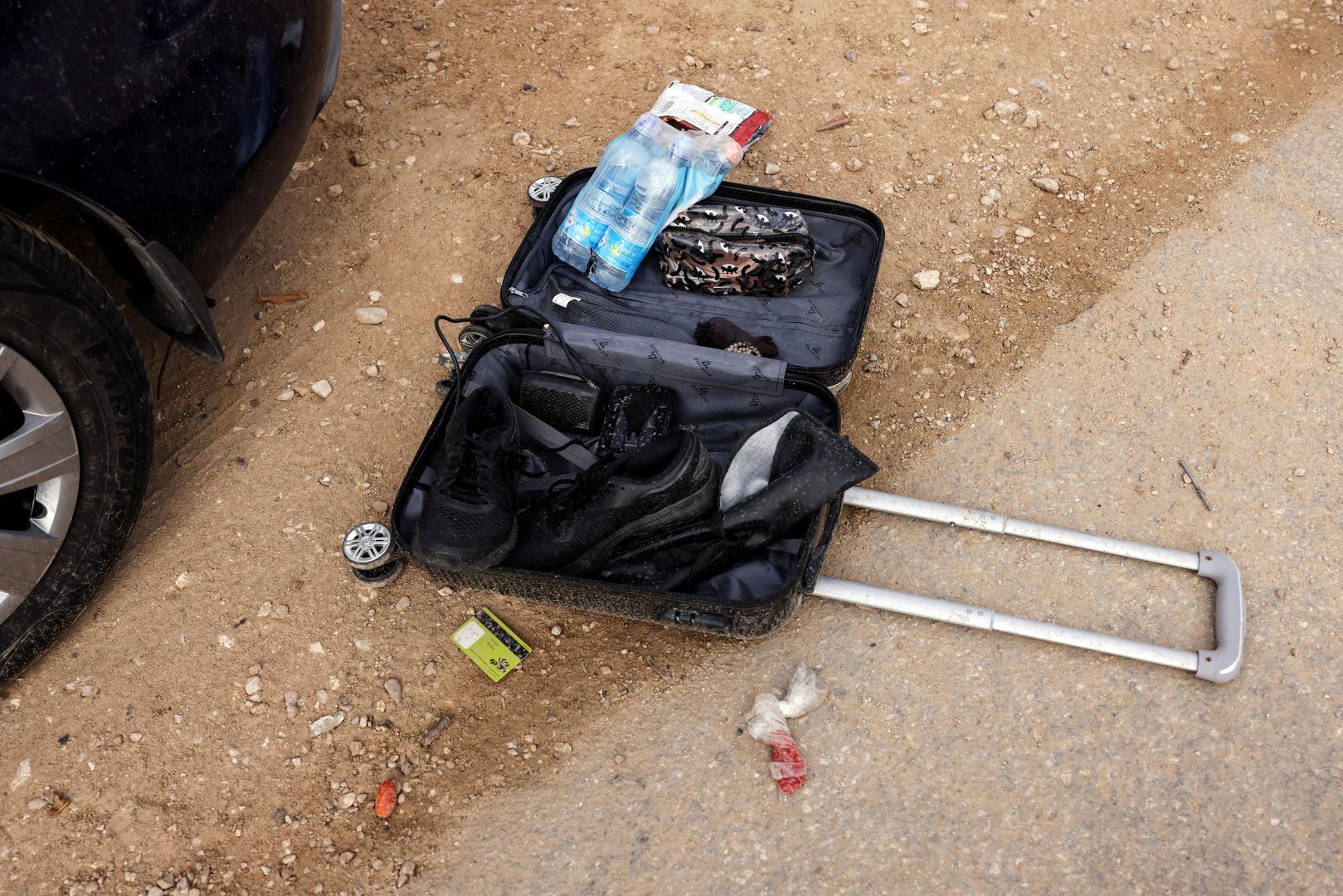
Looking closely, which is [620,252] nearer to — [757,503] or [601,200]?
[601,200]

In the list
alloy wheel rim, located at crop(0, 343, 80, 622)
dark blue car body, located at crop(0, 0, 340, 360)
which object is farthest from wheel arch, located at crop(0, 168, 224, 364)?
alloy wheel rim, located at crop(0, 343, 80, 622)

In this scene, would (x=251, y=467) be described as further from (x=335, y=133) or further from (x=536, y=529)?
(x=335, y=133)

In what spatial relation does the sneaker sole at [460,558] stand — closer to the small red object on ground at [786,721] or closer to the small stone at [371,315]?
the small red object on ground at [786,721]

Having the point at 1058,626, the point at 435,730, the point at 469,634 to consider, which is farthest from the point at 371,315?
the point at 1058,626

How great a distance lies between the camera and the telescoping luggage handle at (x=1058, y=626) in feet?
8.82

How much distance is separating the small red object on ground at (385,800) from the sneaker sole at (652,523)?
0.75m

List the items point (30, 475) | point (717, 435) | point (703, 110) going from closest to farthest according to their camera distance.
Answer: point (30, 475) → point (717, 435) → point (703, 110)

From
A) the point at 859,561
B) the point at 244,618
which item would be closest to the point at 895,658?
the point at 859,561

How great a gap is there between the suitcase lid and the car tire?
120 centimetres

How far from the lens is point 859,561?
3.00 metres

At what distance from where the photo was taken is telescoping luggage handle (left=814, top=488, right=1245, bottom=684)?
2689 mm

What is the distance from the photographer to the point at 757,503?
2658 mm

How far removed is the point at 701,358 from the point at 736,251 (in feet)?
1.66

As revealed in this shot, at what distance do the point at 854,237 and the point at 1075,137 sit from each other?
1.33 meters
